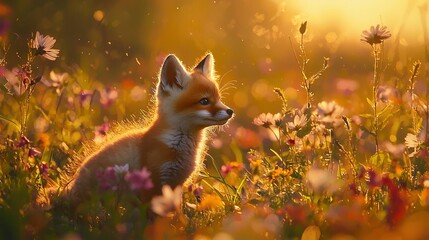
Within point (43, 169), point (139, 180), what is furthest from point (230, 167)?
point (139, 180)

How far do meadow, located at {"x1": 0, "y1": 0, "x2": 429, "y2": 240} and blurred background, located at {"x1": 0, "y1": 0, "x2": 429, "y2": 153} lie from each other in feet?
0.10

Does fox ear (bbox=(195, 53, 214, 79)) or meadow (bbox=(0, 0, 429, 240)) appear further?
fox ear (bbox=(195, 53, 214, 79))

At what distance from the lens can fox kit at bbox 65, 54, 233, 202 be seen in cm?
455

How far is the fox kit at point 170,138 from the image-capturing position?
14.9 ft

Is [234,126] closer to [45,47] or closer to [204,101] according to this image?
[204,101]

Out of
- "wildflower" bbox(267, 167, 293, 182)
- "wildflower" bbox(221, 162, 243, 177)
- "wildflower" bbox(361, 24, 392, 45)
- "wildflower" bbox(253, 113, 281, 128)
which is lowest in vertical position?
"wildflower" bbox(221, 162, 243, 177)

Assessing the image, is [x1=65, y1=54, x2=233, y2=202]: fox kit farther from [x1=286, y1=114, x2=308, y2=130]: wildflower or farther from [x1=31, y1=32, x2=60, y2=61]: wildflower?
[x1=31, y1=32, x2=60, y2=61]: wildflower

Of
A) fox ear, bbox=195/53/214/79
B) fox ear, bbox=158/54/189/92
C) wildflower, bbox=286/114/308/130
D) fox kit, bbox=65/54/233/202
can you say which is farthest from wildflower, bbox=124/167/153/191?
fox ear, bbox=195/53/214/79

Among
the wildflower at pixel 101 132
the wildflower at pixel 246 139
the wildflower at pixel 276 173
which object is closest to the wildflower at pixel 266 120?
the wildflower at pixel 276 173

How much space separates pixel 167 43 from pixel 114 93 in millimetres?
3368

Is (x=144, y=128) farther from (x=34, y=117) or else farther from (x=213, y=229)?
(x=34, y=117)

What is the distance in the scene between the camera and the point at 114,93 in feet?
22.7

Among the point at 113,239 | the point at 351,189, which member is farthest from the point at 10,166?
the point at 351,189

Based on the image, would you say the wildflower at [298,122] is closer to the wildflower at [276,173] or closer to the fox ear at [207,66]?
the wildflower at [276,173]
